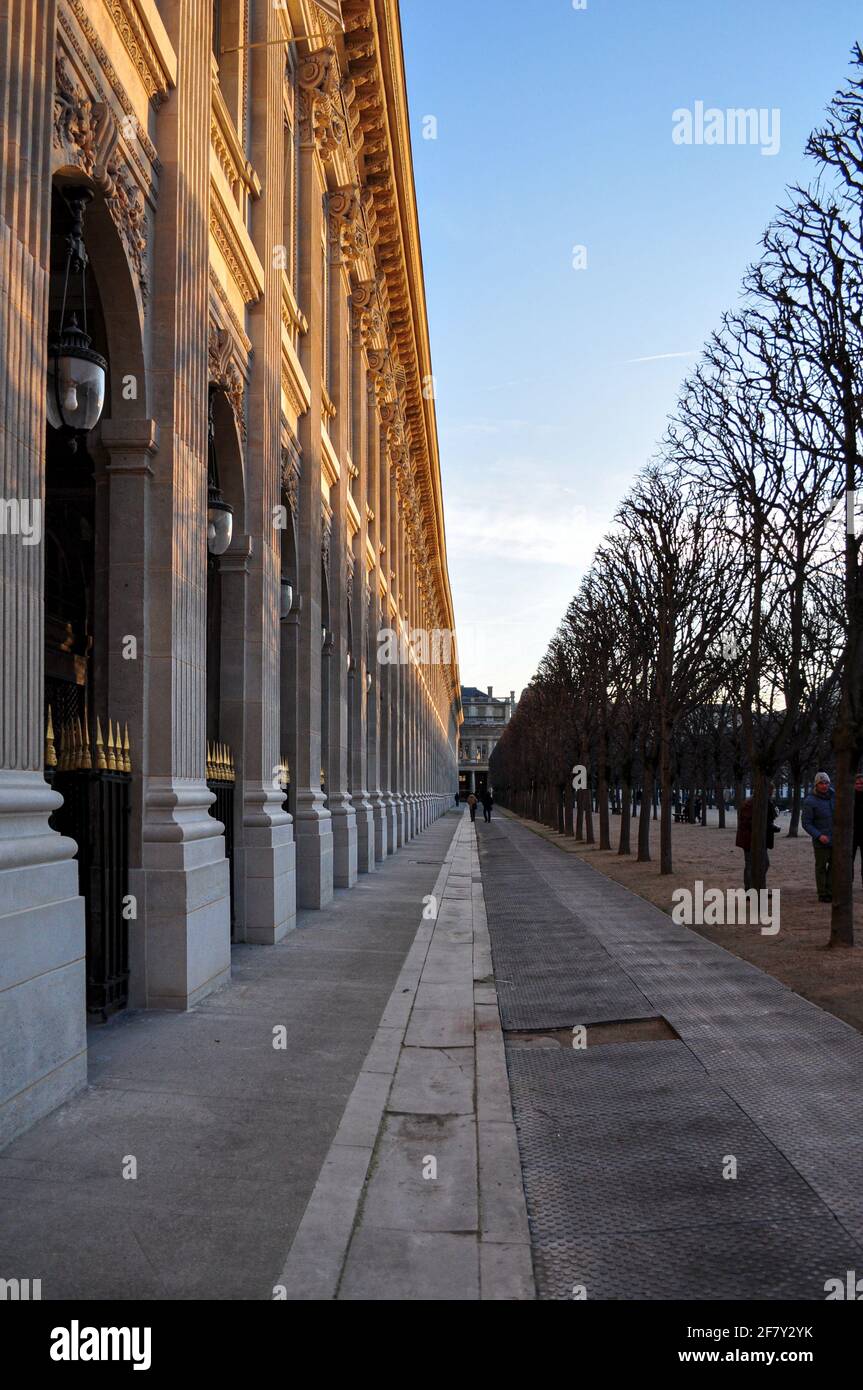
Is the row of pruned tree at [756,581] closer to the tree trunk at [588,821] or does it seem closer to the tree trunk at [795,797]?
the tree trunk at [588,821]

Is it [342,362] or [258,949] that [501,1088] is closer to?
[258,949]

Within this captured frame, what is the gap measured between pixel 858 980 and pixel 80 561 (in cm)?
956

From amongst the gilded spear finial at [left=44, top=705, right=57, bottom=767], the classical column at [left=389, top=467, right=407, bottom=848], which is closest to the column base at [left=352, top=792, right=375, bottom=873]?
the classical column at [left=389, top=467, right=407, bottom=848]

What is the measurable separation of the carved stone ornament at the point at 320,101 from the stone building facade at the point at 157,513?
53mm

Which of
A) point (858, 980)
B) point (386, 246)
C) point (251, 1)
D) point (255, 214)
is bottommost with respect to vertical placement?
point (858, 980)

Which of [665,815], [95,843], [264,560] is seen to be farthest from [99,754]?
[665,815]

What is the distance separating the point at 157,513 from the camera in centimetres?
873

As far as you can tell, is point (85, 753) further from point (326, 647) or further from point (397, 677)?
point (397, 677)

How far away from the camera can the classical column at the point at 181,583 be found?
27.1 feet

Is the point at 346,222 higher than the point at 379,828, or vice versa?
the point at 346,222

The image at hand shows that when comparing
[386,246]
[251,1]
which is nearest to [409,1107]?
[251,1]

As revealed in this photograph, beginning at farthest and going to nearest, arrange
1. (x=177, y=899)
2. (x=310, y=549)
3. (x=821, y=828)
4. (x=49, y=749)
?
(x=310, y=549), (x=821, y=828), (x=177, y=899), (x=49, y=749)

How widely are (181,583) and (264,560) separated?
140 inches

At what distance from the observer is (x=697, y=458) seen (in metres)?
16.0
